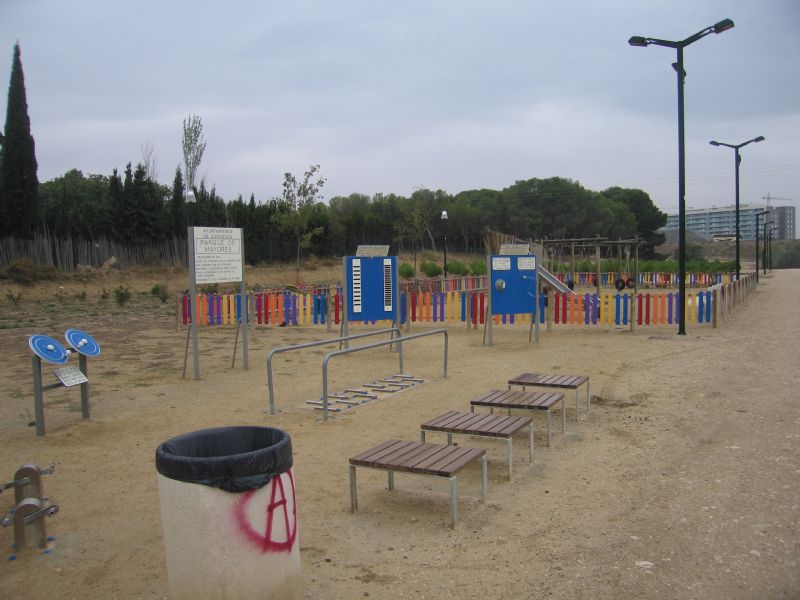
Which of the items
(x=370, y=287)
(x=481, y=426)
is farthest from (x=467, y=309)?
(x=481, y=426)

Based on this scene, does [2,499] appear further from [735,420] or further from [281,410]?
[735,420]

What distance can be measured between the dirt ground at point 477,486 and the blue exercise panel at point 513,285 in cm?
287

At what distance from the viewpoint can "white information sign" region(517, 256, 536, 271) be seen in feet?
48.4

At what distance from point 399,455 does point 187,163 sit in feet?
162

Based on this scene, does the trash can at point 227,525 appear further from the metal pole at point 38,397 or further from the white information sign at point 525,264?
the white information sign at point 525,264

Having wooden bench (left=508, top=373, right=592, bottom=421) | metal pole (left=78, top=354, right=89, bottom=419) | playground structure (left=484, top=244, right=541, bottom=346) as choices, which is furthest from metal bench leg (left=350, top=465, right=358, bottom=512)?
playground structure (left=484, top=244, right=541, bottom=346)

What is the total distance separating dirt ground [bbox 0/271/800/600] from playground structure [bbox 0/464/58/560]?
0.10m

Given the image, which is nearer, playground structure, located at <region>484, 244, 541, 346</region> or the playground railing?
playground structure, located at <region>484, 244, 541, 346</region>

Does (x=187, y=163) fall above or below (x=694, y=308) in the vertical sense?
above

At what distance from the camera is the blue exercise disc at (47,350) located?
23.3 feet

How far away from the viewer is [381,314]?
13242mm

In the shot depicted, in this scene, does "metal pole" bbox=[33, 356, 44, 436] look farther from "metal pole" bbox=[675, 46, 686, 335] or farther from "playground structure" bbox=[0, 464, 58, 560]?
"metal pole" bbox=[675, 46, 686, 335]

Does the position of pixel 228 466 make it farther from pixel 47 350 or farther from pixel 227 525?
pixel 47 350

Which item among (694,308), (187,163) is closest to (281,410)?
(694,308)
